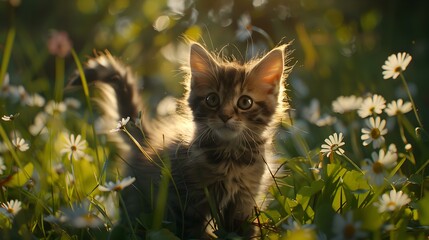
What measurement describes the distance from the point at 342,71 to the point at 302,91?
31 cm

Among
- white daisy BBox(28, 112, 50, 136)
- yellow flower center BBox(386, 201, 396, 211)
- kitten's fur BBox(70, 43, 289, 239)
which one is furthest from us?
white daisy BBox(28, 112, 50, 136)

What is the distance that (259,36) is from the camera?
4.47 m

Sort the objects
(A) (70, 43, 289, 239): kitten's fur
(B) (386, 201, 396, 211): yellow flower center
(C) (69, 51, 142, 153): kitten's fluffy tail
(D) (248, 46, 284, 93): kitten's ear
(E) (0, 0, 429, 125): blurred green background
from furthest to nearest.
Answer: (E) (0, 0, 429, 125): blurred green background
(C) (69, 51, 142, 153): kitten's fluffy tail
(D) (248, 46, 284, 93): kitten's ear
(A) (70, 43, 289, 239): kitten's fur
(B) (386, 201, 396, 211): yellow flower center

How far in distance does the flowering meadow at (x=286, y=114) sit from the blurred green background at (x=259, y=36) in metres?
0.01

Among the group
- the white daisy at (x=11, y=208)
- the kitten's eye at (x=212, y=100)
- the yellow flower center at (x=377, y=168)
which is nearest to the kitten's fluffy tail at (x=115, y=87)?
the kitten's eye at (x=212, y=100)

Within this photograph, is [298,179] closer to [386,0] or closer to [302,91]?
[302,91]

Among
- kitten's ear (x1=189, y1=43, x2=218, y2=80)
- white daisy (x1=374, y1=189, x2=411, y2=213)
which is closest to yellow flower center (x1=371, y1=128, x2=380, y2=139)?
white daisy (x1=374, y1=189, x2=411, y2=213)

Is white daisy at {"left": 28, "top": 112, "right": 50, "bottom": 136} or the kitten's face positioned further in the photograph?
white daisy at {"left": 28, "top": 112, "right": 50, "bottom": 136}

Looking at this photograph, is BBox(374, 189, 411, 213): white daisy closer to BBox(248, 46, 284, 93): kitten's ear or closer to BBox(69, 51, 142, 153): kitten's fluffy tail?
BBox(248, 46, 284, 93): kitten's ear

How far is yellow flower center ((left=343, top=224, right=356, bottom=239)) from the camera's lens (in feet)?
4.08

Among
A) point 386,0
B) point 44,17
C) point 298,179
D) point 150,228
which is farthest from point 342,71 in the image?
point 44,17

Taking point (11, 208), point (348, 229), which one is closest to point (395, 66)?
point (348, 229)

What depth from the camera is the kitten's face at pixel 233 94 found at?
2.01 meters

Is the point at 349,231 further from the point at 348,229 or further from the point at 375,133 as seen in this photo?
the point at 375,133
